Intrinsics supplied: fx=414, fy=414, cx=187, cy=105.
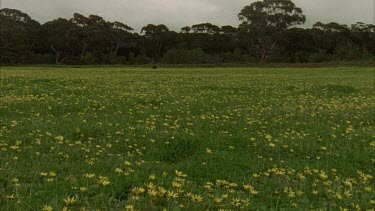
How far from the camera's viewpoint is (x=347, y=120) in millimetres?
10805

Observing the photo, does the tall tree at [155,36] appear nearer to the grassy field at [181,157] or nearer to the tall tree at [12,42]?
the tall tree at [12,42]

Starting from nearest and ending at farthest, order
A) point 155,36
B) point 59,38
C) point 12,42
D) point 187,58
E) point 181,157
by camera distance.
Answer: point 181,157 < point 12,42 < point 187,58 < point 59,38 < point 155,36

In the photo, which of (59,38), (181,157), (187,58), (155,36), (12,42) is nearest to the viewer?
(181,157)

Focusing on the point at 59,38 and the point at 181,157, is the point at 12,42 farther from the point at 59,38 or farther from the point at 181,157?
the point at 181,157

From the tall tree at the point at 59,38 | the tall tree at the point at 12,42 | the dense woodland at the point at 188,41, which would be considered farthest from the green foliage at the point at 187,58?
the tall tree at the point at 12,42

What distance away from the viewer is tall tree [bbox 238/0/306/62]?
307ft

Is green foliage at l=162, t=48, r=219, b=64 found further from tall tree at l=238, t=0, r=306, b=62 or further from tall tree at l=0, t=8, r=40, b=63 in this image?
tall tree at l=0, t=8, r=40, b=63

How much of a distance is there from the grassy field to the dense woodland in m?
79.2

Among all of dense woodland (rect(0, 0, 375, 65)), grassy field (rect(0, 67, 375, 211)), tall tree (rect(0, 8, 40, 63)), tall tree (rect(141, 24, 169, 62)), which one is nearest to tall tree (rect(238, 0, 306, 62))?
dense woodland (rect(0, 0, 375, 65))

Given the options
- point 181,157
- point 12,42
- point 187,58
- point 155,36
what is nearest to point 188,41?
point 155,36

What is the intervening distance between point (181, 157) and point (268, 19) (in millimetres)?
90760

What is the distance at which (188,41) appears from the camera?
390ft

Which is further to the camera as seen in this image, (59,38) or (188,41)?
(188,41)

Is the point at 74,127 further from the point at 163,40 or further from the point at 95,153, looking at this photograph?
the point at 163,40
